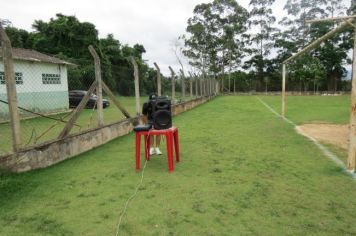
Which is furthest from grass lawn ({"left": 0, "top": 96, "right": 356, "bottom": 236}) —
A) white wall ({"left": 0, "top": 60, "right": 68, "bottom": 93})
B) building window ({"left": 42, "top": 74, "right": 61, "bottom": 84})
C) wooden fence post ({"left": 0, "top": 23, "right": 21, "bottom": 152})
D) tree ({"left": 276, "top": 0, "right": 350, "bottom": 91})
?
tree ({"left": 276, "top": 0, "right": 350, "bottom": 91})

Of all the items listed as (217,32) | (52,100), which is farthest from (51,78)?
(217,32)

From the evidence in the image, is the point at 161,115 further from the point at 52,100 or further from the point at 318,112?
the point at 52,100

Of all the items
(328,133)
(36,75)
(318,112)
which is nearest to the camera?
(328,133)

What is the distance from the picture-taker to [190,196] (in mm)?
4016

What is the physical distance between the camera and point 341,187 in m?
4.25

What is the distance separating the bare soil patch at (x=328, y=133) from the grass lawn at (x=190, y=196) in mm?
1375

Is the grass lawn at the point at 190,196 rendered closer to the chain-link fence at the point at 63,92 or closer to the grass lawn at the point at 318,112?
the chain-link fence at the point at 63,92

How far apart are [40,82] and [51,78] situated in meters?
1.06

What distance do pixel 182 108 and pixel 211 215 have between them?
12.7m

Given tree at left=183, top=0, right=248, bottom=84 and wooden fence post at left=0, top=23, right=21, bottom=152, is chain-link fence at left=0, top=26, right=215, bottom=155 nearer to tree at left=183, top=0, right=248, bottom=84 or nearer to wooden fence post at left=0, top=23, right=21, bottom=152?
wooden fence post at left=0, top=23, right=21, bottom=152

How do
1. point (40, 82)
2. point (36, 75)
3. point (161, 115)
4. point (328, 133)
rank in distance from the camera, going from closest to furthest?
point (161, 115)
point (328, 133)
point (36, 75)
point (40, 82)

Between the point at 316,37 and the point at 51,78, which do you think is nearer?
the point at 51,78

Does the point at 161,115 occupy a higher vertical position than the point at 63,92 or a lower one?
lower

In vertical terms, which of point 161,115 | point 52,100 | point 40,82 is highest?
point 40,82
